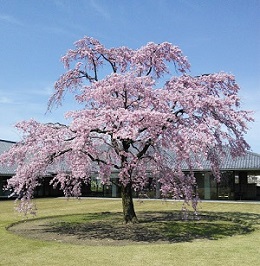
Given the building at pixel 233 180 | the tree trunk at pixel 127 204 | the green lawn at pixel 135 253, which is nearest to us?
the green lawn at pixel 135 253

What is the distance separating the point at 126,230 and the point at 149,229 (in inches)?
39.5

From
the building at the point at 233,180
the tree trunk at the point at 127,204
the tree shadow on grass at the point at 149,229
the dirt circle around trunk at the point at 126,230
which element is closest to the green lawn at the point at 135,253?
the dirt circle around trunk at the point at 126,230

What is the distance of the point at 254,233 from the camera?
15.7 metres

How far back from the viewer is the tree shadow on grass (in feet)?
47.6

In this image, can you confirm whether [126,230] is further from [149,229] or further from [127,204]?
[127,204]

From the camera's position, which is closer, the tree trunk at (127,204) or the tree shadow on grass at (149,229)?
the tree shadow on grass at (149,229)

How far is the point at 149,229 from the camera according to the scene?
55.2ft

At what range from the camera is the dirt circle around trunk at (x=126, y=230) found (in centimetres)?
1427

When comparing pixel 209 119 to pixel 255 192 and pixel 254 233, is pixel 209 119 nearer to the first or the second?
pixel 254 233

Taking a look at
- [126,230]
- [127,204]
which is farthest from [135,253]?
[127,204]

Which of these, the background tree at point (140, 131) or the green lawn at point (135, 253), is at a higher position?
the background tree at point (140, 131)

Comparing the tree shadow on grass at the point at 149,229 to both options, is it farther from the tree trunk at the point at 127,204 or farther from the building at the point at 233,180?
the building at the point at 233,180

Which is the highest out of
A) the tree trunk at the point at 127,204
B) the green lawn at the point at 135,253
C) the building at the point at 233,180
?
the building at the point at 233,180

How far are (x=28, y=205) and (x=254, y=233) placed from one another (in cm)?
913
